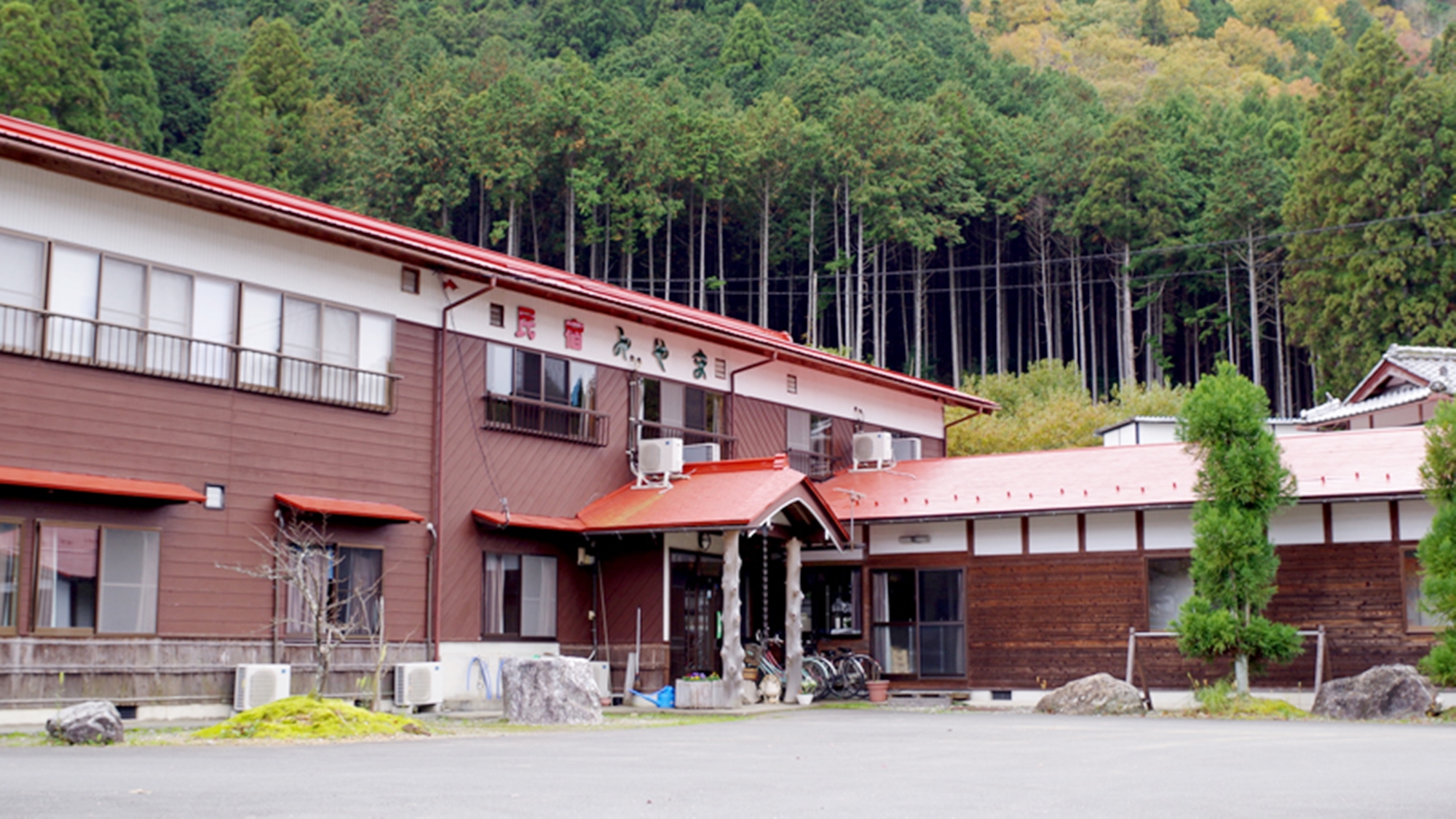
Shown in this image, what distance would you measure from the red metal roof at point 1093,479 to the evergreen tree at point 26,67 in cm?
2951

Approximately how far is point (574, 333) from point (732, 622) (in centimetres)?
475

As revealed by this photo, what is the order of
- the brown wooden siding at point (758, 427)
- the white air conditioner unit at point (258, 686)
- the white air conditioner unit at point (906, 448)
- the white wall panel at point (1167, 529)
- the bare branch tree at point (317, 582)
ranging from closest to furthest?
1. the white air conditioner unit at point (258, 686)
2. the bare branch tree at point (317, 582)
3. the white wall panel at point (1167, 529)
4. the brown wooden siding at point (758, 427)
5. the white air conditioner unit at point (906, 448)

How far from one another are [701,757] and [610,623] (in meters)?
9.30

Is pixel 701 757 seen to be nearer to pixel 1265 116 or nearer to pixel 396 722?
pixel 396 722

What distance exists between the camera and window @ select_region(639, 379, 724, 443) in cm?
2151

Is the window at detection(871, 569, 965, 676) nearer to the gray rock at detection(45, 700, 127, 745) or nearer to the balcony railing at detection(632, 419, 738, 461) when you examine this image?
the balcony railing at detection(632, 419, 738, 461)

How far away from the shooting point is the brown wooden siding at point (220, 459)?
14.0 metres

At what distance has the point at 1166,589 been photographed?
20.2 m

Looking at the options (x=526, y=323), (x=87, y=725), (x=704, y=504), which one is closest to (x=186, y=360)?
(x=87, y=725)

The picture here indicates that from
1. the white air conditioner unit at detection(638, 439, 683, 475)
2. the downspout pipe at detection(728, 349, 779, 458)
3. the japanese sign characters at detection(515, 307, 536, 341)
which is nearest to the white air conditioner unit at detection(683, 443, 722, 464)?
the white air conditioner unit at detection(638, 439, 683, 475)

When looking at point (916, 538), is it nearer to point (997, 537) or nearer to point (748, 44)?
point (997, 537)

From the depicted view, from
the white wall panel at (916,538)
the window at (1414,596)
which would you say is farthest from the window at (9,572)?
the window at (1414,596)

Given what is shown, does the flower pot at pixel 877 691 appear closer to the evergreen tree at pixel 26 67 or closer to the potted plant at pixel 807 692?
the potted plant at pixel 807 692

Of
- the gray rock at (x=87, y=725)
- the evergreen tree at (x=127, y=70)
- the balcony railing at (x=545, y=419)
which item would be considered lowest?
the gray rock at (x=87, y=725)
